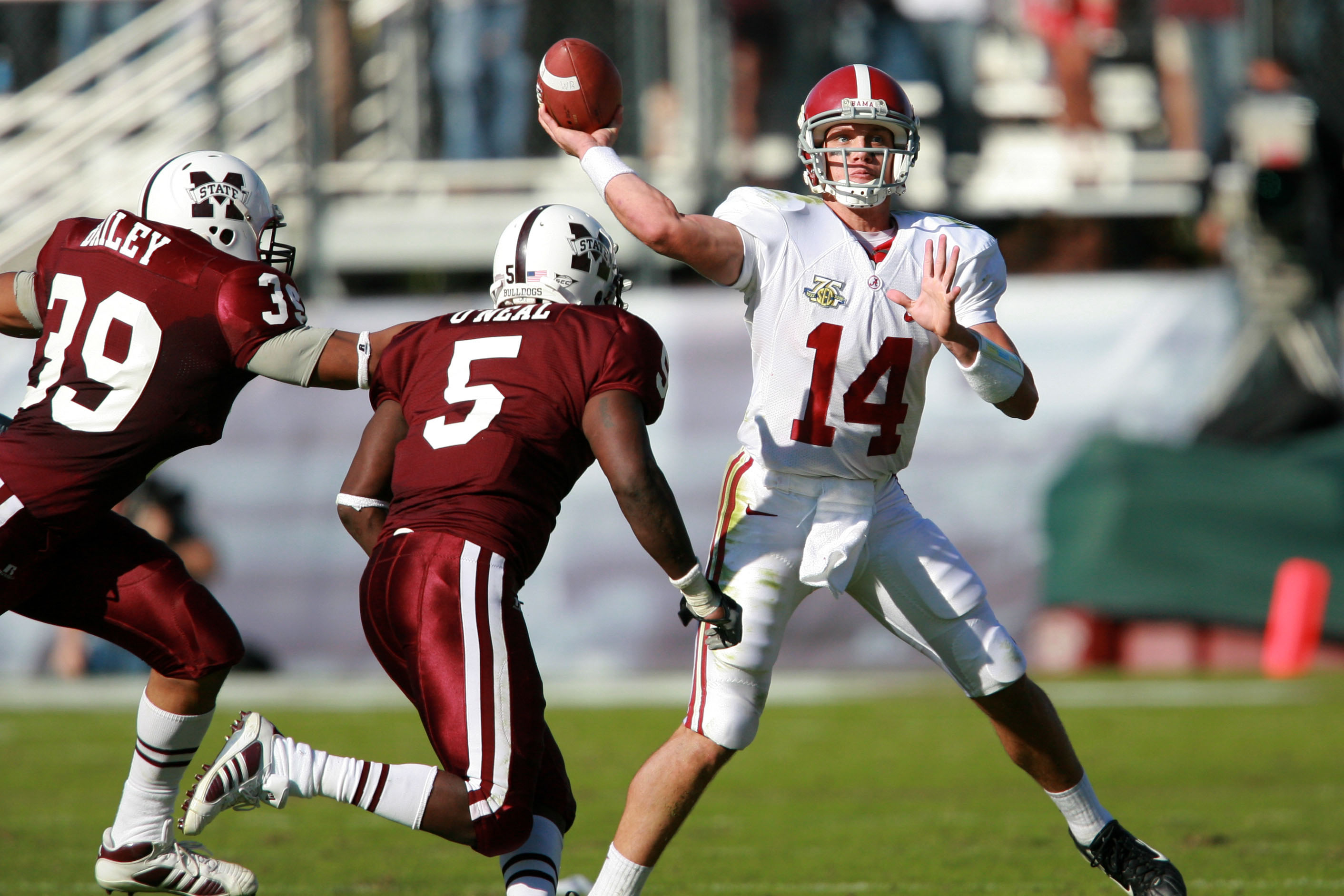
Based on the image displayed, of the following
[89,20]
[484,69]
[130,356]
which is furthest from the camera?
[89,20]

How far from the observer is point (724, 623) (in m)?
3.46

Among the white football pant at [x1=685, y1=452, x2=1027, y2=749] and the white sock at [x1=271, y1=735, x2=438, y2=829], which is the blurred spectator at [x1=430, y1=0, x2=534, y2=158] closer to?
the white football pant at [x1=685, y1=452, x2=1027, y2=749]

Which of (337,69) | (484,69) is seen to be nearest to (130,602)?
(484,69)

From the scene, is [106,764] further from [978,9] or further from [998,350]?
[978,9]

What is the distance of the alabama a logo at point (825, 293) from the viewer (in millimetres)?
3699

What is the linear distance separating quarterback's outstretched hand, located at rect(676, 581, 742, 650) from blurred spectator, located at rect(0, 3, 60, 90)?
947cm

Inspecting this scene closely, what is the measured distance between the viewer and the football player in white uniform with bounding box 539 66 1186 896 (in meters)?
3.61

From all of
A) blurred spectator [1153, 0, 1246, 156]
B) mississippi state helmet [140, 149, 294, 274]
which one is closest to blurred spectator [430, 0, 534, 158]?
blurred spectator [1153, 0, 1246, 156]

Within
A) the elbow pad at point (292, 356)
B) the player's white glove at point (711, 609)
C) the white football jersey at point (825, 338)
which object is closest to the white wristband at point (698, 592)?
the player's white glove at point (711, 609)

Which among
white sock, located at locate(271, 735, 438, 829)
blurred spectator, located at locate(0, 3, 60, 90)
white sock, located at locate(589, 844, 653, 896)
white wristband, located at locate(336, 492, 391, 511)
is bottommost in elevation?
white sock, located at locate(589, 844, 653, 896)

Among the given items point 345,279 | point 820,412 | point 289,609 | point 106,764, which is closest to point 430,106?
point 345,279

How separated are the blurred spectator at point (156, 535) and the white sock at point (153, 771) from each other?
6.05 meters

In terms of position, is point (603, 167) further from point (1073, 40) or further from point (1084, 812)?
point (1073, 40)

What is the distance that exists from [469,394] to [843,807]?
303 centimetres
